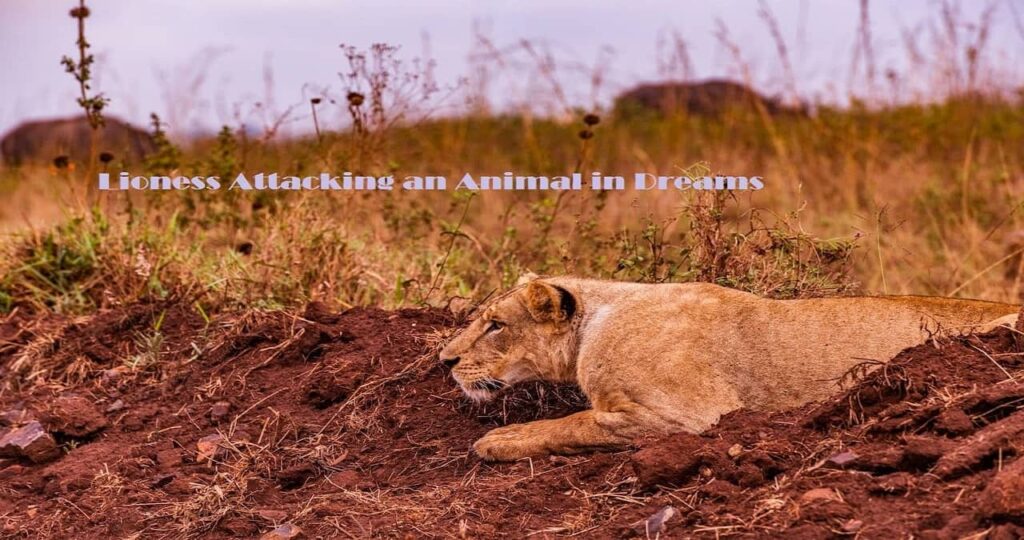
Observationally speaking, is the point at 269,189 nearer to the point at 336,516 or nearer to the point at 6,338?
the point at 6,338

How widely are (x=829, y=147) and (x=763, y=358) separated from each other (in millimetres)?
9410

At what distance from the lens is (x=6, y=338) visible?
7.29 m

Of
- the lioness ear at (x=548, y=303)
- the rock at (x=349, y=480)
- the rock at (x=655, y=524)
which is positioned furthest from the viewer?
the lioness ear at (x=548, y=303)

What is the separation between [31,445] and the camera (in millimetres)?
6004

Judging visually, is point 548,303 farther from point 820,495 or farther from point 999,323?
point 999,323

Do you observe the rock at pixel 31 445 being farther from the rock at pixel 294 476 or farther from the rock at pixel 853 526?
the rock at pixel 853 526

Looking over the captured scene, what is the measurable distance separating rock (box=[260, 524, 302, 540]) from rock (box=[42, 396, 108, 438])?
70.1 inches

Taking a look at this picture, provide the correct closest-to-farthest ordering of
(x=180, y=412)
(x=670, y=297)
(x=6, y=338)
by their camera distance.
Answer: (x=670, y=297) → (x=180, y=412) → (x=6, y=338)

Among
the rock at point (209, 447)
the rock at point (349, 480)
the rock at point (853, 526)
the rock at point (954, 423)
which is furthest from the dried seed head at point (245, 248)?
the rock at point (853, 526)

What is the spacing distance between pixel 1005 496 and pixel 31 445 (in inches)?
171

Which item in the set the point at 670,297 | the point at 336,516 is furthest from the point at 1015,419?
the point at 336,516

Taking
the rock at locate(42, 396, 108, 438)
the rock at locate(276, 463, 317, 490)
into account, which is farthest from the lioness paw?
the rock at locate(42, 396, 108, 438)

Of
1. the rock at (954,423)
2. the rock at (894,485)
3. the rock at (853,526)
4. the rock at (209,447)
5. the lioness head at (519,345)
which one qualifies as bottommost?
the rock at (209,447)

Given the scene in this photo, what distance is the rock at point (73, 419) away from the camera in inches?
241
